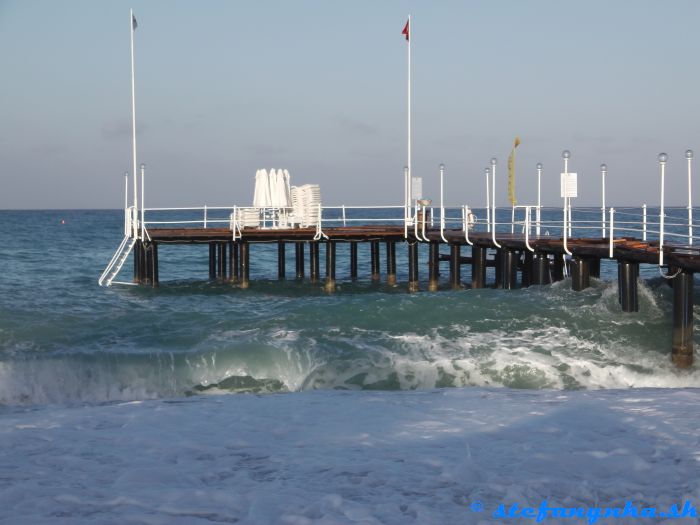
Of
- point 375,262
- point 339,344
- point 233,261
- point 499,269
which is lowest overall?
point 339,344

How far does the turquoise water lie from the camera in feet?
48.0

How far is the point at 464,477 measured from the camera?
757cm

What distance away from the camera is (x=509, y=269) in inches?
917

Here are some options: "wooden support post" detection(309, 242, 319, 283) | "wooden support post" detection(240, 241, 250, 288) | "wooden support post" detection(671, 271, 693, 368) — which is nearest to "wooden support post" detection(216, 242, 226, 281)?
"wooden support post" detection(240, 241, 250, 288)

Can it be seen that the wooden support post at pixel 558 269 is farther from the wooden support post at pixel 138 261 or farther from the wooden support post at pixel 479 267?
the wooden support post at pixel 138 261

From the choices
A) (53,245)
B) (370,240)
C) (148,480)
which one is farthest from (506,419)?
(53,245)

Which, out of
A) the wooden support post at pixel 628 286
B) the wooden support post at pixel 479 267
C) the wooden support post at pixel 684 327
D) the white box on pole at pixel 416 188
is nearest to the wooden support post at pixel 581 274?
the wooden support post at pixel 628 286

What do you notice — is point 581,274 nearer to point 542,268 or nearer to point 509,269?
point 542,268

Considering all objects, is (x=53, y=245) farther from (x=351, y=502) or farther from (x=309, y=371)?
(x=351, y=502)

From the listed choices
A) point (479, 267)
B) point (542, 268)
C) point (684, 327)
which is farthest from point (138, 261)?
point (684, 327)

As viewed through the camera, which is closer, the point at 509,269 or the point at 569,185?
the point at 569,185

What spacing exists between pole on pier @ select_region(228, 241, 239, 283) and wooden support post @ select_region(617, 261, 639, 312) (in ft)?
45.9

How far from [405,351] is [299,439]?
689cm

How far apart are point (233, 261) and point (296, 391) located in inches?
606
